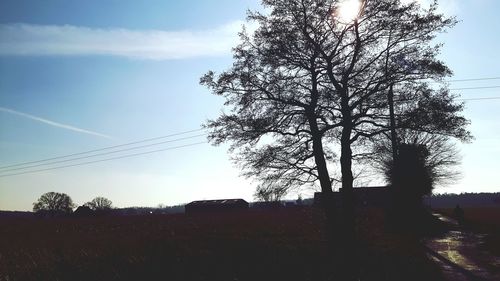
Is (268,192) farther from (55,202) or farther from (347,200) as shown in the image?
(55,202)

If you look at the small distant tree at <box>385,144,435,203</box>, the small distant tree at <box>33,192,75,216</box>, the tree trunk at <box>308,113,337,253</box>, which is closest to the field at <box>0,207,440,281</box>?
the tree trunk at <box>308,113,337,253</box>

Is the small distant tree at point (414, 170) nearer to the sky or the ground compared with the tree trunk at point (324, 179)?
nearer to the sky

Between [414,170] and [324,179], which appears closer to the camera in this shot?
[324,179]

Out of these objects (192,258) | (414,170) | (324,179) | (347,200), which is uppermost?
(414,170)

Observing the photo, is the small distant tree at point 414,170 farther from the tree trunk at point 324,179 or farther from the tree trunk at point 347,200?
the tree trunk at point 347,200

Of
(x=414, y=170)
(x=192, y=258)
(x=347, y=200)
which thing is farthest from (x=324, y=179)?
(x=414, y=170)

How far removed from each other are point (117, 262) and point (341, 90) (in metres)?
10.7

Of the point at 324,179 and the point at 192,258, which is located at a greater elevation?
the point at 324,179

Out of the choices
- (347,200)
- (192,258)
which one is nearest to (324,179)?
(347,200)

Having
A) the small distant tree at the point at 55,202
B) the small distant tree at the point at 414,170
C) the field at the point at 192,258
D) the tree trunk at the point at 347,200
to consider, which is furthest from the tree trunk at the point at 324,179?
the small distant tree at the point at 55,202

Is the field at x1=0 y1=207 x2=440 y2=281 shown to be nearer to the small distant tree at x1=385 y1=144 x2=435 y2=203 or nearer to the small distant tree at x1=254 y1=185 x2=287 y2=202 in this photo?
the small distant tree at x1=254 y1=185 x2=287 y2=202

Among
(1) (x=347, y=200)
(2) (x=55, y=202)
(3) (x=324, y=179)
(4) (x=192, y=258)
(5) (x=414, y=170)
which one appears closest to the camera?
(4) (x=192, y=258)

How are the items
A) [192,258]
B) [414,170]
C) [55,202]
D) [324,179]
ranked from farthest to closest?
[55,202] → [414,170] → [324,179] → [192,258]

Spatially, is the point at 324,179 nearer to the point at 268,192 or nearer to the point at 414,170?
the point at 268,192
